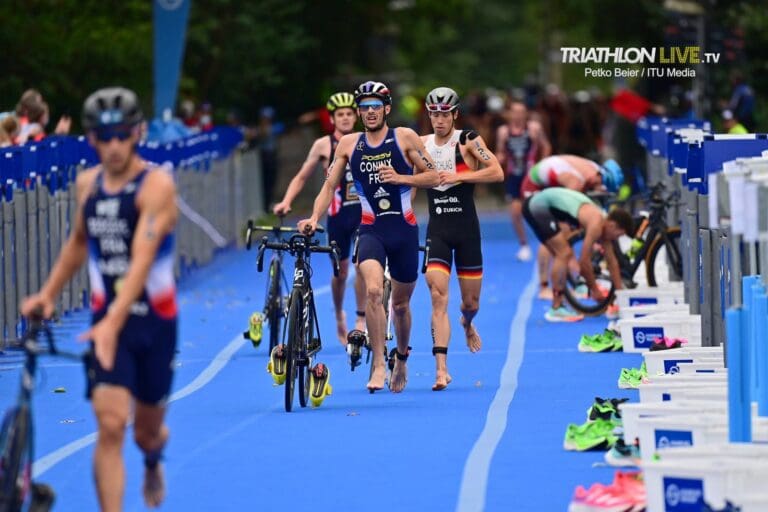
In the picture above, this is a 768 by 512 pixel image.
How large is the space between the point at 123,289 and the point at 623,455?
383cm

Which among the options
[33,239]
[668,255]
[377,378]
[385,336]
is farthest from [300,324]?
[668,255]

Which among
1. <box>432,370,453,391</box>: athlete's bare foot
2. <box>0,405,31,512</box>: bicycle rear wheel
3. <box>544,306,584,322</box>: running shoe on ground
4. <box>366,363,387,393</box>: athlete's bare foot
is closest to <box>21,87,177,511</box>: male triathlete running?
<box>0,405,31,512</box>: bicycle rear wheel

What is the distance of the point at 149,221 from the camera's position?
910 cm

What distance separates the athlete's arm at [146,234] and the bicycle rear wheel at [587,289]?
1222 cm

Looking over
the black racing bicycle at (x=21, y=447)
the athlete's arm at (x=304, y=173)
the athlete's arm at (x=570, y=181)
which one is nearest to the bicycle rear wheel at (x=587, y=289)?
the athlete's arm at (x=570, y=181)

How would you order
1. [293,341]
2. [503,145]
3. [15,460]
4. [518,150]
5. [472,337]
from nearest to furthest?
[15,460]
[293,341]
[472,337]
[518,150]
[503,145]

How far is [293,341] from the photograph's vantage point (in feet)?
46.4

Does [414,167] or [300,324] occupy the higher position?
[414,167]

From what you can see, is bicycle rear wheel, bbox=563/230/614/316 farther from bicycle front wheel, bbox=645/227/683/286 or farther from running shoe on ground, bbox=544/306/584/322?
bicycle front wheel, bbox=645/227/683/286

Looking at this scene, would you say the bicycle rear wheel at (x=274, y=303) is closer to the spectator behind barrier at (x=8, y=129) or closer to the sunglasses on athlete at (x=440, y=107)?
the sunglasses on athlete at (x=440, y=107)

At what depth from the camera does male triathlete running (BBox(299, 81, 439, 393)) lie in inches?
593

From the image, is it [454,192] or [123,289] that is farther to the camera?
[454,192]

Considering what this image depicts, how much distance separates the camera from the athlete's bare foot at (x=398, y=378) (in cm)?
1550

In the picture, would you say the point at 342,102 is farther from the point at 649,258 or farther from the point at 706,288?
the point at 649,258
